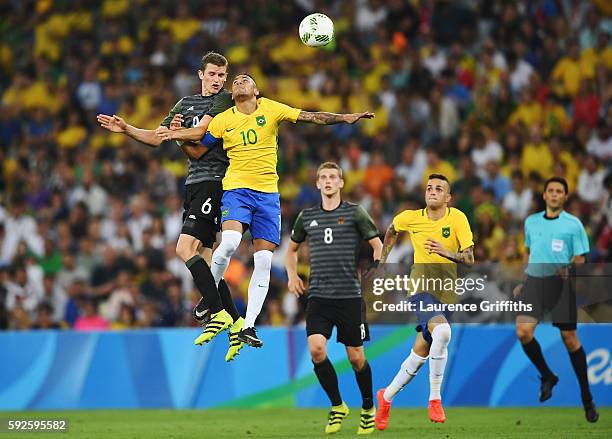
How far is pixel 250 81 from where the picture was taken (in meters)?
12.4

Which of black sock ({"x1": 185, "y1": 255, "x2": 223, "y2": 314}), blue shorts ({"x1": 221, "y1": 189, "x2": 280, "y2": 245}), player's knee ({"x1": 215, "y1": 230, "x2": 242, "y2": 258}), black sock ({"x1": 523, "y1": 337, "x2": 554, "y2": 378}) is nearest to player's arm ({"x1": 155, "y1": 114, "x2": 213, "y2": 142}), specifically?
blue shorts ({"x1": 221, "y1": 189, "x2": 280, "y2": 245})

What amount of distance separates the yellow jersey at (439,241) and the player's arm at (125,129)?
276 centimetres

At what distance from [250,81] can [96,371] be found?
670 cm

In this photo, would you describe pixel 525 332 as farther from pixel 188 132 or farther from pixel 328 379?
pixel 188 132

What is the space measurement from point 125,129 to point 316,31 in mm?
2086

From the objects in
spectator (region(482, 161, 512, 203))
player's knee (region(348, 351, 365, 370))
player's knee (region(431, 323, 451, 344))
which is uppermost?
spectator (region(482, 161, 512, 203))

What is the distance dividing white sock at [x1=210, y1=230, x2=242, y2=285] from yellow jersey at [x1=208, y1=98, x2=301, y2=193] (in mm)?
464

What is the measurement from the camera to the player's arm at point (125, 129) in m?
12.1

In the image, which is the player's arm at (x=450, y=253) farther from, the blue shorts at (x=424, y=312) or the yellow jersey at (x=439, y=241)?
the blue shorts at (x=424, y=312)

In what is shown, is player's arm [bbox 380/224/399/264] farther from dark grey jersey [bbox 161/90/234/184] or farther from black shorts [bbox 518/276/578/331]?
black shorts [bbox 518/276/578/331]

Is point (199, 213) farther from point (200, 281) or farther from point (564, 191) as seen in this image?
point (564, 191)

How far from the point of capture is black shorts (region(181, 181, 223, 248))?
1260 cm

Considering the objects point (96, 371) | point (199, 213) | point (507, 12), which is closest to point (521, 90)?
point (507, 12)

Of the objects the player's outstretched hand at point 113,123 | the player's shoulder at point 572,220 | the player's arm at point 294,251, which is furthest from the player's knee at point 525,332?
the player's outstretched hand at point 113,123
